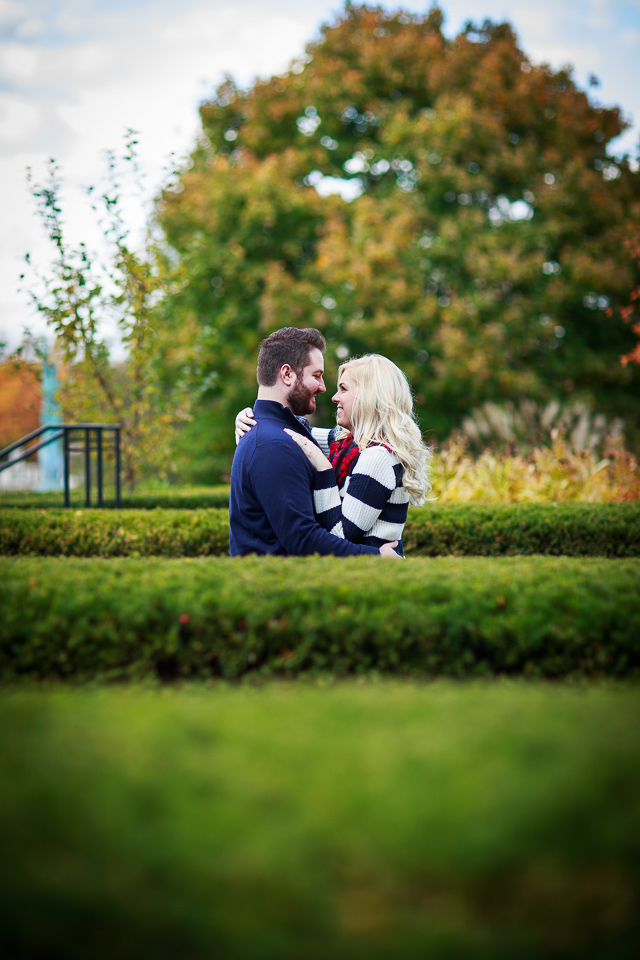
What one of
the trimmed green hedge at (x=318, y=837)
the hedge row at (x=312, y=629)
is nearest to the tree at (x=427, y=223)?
the hedge row at (x=312, y=629)

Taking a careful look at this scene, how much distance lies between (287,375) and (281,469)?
64 centimetres

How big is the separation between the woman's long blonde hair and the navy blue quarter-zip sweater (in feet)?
1.30

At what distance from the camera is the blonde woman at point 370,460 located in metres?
3.64

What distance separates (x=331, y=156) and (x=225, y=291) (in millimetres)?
4642

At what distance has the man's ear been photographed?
3.72m

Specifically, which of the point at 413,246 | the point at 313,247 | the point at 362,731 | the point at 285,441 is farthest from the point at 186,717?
the point at 313,247

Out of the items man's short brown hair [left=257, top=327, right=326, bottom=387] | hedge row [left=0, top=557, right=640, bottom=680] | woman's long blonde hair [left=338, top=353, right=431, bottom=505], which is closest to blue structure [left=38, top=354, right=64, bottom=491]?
man's short brown hair [left=257, top=327, right=326, bottom=387]

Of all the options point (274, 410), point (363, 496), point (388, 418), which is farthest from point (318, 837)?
point (388, 418)

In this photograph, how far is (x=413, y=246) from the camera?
15.2 m

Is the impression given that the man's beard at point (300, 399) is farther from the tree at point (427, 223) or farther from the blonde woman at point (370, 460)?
the tree at point (427, 223)

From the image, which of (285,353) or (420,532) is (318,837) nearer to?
(285,353)

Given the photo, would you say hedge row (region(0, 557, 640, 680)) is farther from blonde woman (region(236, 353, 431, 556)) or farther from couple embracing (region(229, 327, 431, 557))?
blonde woman (region(236, 353, 431, 556))

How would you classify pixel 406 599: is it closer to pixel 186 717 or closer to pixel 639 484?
pixel 186 717

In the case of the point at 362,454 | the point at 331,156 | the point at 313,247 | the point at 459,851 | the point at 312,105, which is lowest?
the point at 459,851
